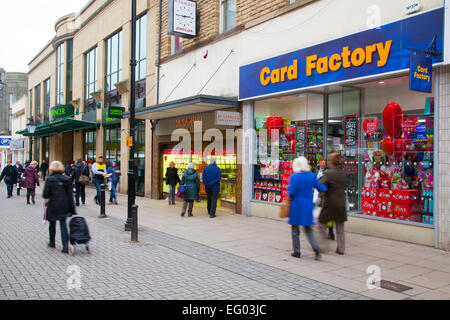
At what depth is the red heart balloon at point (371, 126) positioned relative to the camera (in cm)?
941

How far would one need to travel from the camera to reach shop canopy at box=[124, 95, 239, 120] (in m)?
11.9

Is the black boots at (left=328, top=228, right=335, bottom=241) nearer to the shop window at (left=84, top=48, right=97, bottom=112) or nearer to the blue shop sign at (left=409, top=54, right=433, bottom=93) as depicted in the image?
the blue shop sign at (left=409, top=54, right=433, bottom=93)

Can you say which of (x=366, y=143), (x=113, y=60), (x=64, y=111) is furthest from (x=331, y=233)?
(x=64, y=111)

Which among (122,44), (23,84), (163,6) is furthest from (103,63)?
(23,84)

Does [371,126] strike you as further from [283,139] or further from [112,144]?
[112,144]

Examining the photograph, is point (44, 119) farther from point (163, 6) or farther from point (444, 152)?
point (444, 152)

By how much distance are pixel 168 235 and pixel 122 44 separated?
1380cm

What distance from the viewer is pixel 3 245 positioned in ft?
26.0

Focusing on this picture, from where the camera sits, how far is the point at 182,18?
14.2 m

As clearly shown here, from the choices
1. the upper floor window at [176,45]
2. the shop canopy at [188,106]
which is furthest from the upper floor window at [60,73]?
the shop canopy at [188,106]

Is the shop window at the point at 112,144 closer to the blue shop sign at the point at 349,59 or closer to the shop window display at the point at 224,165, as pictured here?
the shop window display at the point at 224,165

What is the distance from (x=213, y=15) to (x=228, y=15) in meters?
0.53

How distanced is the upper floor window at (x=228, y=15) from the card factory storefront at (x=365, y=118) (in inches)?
86.4

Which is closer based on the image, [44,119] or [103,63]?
[103,63]
